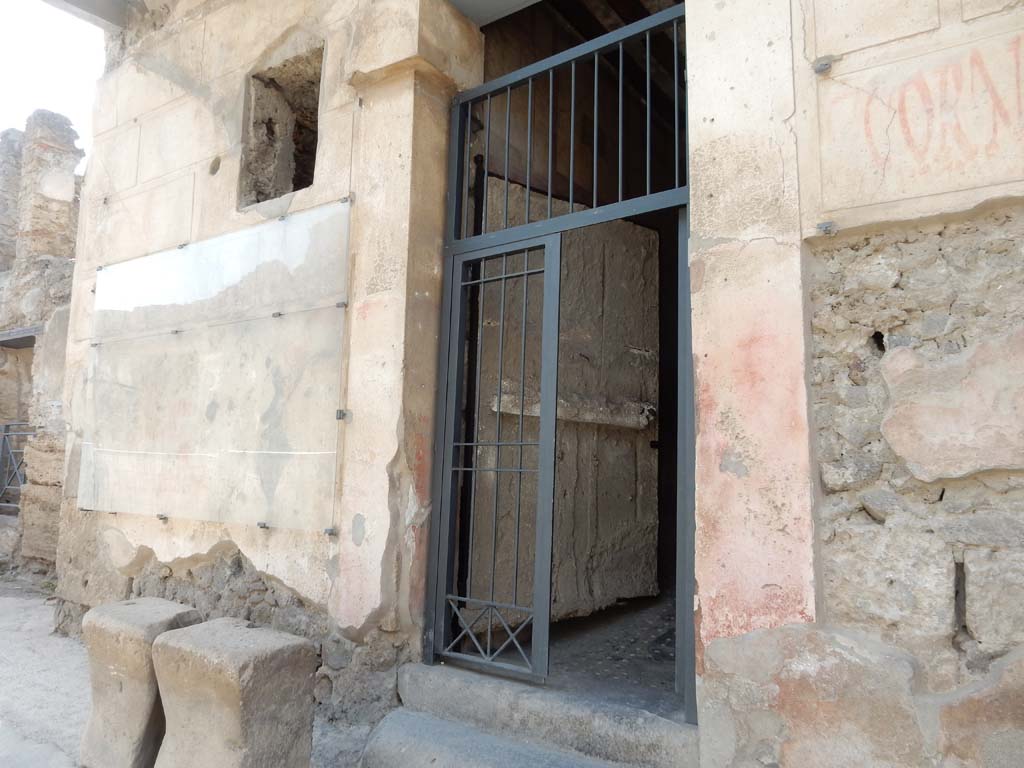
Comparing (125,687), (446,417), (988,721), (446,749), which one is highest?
(446,417)

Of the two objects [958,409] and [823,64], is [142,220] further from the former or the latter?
[958,409]

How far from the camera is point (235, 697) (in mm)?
2400

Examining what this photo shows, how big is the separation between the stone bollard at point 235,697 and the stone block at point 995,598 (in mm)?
2168

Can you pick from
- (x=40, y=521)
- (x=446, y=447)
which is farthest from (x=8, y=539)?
(x=446, y=447)

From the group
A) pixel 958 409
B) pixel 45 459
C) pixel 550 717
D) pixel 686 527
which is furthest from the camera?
pixel 45 459

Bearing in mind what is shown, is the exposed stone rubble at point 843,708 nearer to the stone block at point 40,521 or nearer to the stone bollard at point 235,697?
the stone bollard at point 235,697

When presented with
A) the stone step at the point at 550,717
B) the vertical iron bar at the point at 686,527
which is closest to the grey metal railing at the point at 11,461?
the stone step at the point at 550,717

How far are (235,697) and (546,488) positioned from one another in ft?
4.86

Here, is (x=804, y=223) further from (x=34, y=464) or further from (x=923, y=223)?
(x=34, y=464)

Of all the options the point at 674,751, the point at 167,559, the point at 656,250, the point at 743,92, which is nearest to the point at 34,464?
the point at 167,559

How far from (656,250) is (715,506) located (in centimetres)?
371

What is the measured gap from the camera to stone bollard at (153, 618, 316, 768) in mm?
2412

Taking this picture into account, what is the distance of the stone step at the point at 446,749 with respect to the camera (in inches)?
107

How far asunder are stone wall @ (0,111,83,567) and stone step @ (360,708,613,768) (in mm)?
4665
